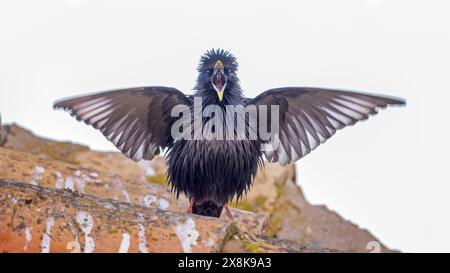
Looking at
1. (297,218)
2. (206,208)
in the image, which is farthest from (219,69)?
(297,218)

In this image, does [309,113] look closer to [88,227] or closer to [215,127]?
[215,127]

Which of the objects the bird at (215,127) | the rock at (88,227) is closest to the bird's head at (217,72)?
the bird at (215,127)

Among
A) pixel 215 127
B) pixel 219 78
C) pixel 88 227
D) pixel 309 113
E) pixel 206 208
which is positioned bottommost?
pixel 88 227

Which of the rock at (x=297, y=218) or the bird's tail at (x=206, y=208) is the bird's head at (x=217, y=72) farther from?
the rock at (x=297, y=218)

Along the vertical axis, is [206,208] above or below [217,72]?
below

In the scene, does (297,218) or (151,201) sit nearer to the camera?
(151,201)

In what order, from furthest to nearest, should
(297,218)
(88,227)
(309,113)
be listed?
(297,218)
(309,113)
(88,227)

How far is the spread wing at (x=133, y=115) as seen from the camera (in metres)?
7.23

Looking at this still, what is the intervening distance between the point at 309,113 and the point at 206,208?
1446mm

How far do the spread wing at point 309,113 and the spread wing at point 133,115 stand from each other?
82 centimetres

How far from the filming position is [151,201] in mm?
8688
